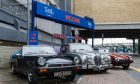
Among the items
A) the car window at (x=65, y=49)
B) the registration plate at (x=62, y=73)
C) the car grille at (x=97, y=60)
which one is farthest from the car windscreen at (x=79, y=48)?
the registration plate at (x=62, y=73)

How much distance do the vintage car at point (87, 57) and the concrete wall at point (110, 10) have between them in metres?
39.4

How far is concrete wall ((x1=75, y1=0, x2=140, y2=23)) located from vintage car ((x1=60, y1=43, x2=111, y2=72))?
3940 cm

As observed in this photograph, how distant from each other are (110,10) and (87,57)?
1700 inches

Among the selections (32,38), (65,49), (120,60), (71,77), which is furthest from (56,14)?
(71,77)

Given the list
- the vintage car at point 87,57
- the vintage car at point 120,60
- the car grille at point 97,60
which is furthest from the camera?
the vintage car at point 120,60

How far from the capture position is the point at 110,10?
57.9 m

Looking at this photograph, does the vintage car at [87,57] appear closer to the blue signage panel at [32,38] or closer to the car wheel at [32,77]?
the blue signage panel at [32,38]

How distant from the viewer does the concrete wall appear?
5619cm

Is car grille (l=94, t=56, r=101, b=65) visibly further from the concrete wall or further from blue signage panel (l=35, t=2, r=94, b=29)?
the concrete wall

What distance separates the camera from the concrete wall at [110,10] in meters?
56.2

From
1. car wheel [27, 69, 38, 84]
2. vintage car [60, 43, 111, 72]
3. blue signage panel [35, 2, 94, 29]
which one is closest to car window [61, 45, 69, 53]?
vintage car [60, 43, 111, 72]

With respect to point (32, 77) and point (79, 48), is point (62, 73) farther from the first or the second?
point (79, 48)

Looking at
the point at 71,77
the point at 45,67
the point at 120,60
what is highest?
the point at 45,67

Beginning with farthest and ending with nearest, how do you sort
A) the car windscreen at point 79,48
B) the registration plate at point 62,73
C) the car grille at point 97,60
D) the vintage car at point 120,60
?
the vintage car at point 120,60 < the car windscreen at point 79,48 < the car grille at point 97,60 < the registration plate at point 62,73
